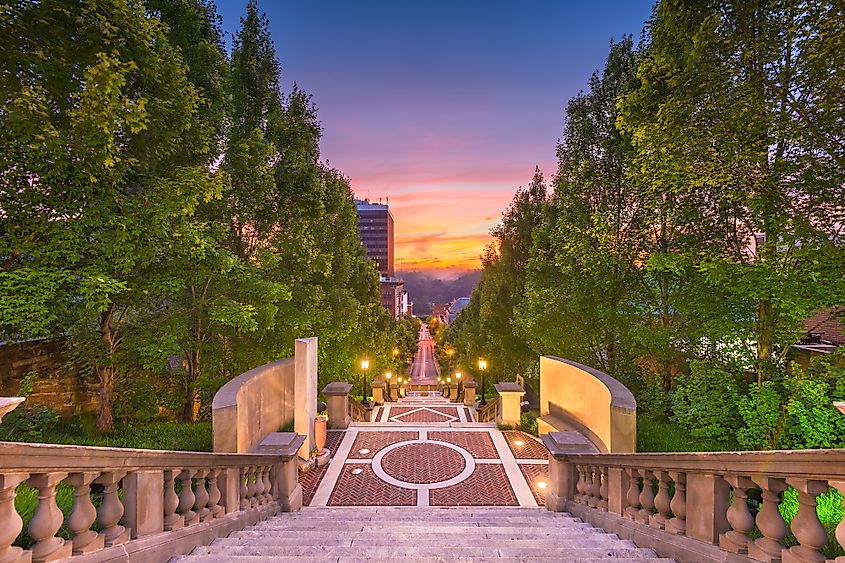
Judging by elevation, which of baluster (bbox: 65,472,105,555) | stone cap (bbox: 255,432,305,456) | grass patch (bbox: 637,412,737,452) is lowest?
grass patch (bbox: 637,412,737,452)

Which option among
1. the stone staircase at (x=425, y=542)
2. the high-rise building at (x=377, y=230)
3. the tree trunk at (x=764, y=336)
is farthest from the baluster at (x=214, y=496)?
the high-rise building at (x=377, y=230)

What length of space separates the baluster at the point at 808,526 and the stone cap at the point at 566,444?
3.59 metres

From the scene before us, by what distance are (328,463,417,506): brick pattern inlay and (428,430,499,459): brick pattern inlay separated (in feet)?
8.53

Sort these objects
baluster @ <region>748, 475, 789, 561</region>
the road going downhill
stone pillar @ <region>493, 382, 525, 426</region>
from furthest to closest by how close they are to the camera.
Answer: the road going downhill
stone pillar @ <region>493, 382, 525, 426</region>
baluster @ <region>748, 475, 789, 561</region>

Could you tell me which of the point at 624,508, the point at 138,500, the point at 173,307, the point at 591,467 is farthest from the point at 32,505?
the point at 173,307

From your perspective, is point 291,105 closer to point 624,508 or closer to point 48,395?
point 48,395

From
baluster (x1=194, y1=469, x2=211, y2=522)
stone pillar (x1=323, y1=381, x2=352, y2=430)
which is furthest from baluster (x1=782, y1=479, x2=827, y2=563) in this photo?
stone pillar (x1=323, y1=381, x2=352, y2=430)

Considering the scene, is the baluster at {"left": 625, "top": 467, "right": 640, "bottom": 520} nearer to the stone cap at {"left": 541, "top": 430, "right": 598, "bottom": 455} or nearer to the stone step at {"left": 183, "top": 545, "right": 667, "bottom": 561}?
the stone step at {"left": 183, "top": 545, "right": 667, "bottom": 561}

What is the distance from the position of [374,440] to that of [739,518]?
9.44 m

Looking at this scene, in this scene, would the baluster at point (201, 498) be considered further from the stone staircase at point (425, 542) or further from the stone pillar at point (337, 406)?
the stone pillar at point (337, 406)

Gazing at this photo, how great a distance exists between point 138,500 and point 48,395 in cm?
994

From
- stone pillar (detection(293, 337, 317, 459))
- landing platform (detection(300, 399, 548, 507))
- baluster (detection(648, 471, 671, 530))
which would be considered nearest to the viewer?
baluster (detection(648, 471, 671, 530))

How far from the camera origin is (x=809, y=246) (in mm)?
6426

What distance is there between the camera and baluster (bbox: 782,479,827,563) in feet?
8.18
